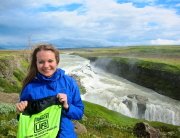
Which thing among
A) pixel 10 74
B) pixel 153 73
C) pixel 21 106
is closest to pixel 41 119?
pixel 21 106

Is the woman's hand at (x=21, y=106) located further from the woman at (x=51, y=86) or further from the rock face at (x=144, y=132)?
the rock face at (x=144, y=132)

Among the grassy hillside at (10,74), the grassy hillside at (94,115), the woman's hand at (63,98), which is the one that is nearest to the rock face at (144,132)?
the grassy hillside at (94,115)

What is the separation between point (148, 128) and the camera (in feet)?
81.0

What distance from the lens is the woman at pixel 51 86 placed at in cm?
650

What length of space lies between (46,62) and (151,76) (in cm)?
8642

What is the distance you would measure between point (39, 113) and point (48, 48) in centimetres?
111

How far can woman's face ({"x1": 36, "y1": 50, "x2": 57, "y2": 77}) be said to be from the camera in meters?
6.59

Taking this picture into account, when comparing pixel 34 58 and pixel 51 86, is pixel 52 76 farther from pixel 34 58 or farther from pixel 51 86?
pixel 34 58

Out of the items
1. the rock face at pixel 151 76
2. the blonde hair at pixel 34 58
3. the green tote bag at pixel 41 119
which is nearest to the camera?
the green tote bag at pixel 41 119

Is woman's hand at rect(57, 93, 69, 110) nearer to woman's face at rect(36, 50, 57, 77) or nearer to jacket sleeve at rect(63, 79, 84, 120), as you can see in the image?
jacket sleeve at rect(63, 79, 84, 120)

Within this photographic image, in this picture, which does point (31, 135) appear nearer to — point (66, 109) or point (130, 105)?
point (66, 109)

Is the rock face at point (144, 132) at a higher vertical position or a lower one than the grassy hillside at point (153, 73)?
higher

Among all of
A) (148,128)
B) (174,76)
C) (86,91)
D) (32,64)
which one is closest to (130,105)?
(86,91)

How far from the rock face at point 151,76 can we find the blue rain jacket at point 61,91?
73110 mm
